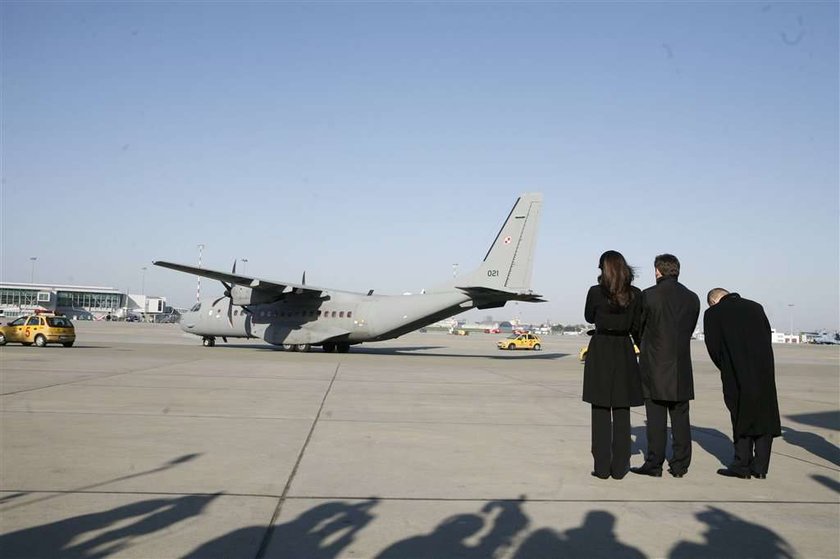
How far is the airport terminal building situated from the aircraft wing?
336 ft

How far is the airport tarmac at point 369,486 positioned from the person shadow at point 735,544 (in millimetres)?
19

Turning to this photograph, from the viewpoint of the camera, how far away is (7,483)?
18.3 ft

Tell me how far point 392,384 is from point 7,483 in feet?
34.9

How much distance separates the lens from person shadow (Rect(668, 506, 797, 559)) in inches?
166

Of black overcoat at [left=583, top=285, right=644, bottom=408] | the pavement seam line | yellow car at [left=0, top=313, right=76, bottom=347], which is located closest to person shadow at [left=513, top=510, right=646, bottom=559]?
the pavement seam line

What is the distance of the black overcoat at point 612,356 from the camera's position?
655 cm

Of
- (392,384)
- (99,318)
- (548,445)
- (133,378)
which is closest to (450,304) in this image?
(392,384)

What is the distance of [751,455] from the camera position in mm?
6691

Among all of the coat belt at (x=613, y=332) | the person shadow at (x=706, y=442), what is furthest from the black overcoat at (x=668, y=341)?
the person shadow at (x=706, y=442)

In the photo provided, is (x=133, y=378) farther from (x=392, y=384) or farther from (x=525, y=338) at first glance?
(x=525, y=338)

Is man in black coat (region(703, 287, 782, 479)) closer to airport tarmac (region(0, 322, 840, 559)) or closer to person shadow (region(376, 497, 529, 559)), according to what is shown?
airport tarmac (region(0, 322, 840, 559))

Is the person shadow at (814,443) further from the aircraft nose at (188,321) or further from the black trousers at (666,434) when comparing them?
the aircraft nose at (188,321)

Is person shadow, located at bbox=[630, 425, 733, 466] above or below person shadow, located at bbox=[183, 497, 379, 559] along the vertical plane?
below

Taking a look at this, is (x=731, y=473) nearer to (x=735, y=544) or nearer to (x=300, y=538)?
(x=735, y=544)
